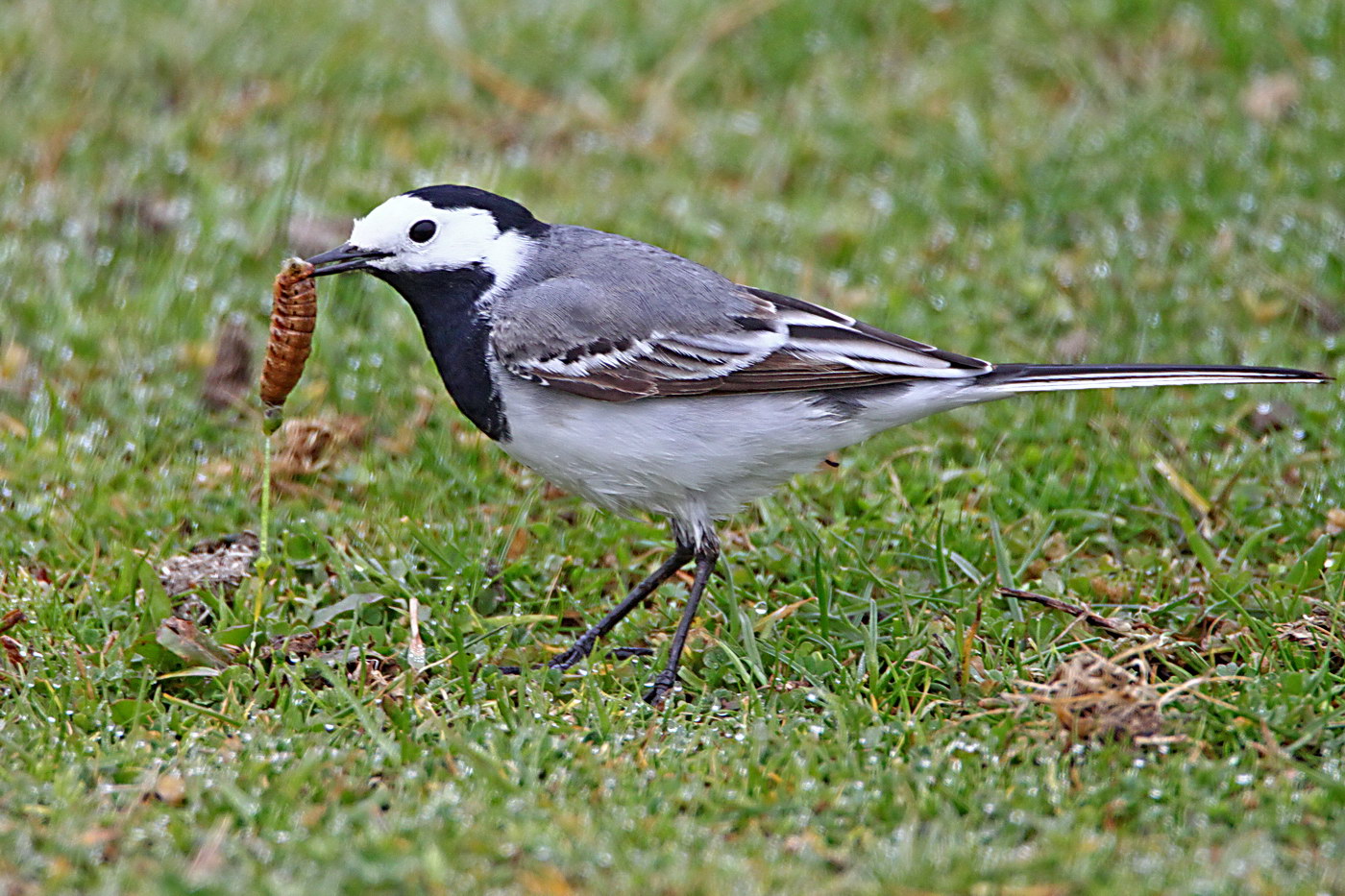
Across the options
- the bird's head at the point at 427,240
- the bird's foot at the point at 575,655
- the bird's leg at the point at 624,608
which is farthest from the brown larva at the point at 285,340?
the bird's leg at the point at 624,608

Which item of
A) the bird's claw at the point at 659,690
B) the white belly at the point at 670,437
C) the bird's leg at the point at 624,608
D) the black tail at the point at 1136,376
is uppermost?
the black tail at the point at 1136,376

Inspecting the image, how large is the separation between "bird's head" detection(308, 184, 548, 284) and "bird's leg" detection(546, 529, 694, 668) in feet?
3.54

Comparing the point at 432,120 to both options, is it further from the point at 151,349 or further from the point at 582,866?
the point at 582,866

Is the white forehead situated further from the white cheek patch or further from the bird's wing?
the bird's wing

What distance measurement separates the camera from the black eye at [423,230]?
4.94m

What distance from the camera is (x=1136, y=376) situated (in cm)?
475

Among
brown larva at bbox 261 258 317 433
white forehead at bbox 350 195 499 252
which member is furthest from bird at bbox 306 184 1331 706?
brown larva at bbox 261 258 317 433

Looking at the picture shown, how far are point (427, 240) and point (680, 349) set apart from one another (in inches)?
34.9

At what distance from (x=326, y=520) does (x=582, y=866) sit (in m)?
2.42

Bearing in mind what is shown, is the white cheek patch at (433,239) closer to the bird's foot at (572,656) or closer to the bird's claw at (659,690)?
Result: the bird's foot at (572,656)

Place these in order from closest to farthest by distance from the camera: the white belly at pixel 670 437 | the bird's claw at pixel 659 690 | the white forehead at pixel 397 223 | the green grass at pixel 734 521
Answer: the green grass at pixel 734 521 < the bird's claw at pixel 659 690 < the white belly at pixel 670 437 < the white forehead at pixel 397 223

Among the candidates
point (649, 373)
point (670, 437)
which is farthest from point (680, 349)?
point (670, 437)

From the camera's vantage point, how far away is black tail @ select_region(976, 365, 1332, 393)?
4691mm

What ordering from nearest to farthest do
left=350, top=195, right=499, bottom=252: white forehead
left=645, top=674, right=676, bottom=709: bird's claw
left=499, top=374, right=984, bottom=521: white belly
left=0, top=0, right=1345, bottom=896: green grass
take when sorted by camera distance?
left=0, top=0, right=1345, bottom=896: green grass, left=645, top=674, right=676, bottom=709: bird's claw, left=499, top=374, right=984, bottom=521: white belly, left=350, top=195, right=499, bottom=252: white forehead
